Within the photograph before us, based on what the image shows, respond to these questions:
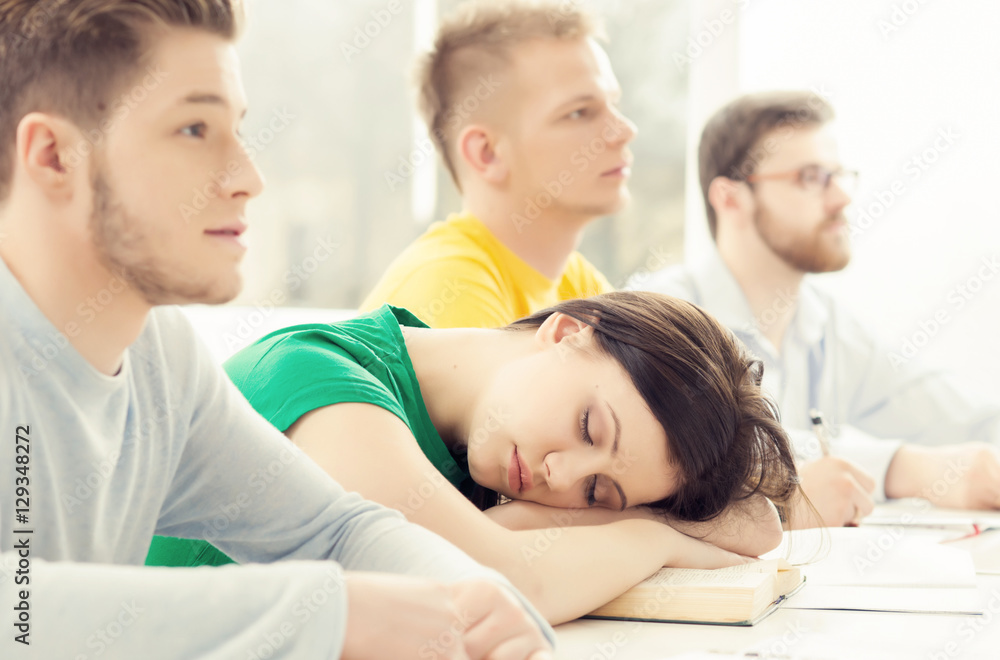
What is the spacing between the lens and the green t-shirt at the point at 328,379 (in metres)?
0.98

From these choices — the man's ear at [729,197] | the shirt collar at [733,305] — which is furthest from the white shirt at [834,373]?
the man's ear at [729,197]

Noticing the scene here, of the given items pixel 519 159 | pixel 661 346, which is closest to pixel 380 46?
pixel 519 159

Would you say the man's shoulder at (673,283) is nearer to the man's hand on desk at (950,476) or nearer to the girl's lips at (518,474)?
the man's hand on desk at (950,476)

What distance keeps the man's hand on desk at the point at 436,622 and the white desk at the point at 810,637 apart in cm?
15

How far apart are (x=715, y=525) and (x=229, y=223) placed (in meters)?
0.67

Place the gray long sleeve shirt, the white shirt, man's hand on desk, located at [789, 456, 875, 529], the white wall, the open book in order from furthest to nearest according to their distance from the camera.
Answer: the white wall
the white shirt
man's hand on desk, located at [789, 456, 875, 529]
the open book
the gray long sleeve shirt

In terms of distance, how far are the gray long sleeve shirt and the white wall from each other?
2.08 meters

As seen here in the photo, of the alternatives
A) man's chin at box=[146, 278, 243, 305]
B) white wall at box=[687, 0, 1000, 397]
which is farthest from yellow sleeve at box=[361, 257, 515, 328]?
white wall at box=[687, 0, 1000, 397]

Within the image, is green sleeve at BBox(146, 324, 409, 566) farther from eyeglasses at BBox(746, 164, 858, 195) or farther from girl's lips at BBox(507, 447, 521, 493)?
eyeglasses at BBox(746, 164, 858, 195)

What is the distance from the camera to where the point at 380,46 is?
2801 millimetres

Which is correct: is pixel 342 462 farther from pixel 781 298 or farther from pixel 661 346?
pixel 781 298

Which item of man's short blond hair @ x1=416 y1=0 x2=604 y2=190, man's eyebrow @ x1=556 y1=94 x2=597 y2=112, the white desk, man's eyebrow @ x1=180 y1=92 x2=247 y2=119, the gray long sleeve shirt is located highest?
man's short blond hair @ x1=416 y1=0 x2=604 y2=190

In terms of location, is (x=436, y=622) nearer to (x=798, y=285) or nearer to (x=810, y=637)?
(x=810, y=637)

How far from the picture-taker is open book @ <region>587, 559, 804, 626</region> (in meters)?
0.88
